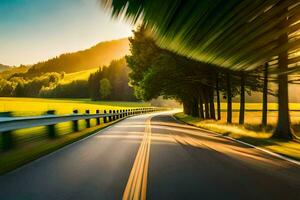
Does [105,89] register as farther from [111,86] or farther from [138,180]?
[138,180]

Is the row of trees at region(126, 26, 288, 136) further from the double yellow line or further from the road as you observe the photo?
the double yellow line

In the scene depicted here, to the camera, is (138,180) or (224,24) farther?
(138,180)

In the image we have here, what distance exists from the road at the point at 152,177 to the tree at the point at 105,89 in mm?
146599

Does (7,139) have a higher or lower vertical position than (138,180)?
higher

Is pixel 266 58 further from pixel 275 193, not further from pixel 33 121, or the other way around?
pixel 33 121

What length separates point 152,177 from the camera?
7.66 meters

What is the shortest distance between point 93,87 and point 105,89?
7040 millimetres

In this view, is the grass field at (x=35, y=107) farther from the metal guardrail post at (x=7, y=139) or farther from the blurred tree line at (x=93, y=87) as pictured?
the blurred tree line at (x=93, y=87)

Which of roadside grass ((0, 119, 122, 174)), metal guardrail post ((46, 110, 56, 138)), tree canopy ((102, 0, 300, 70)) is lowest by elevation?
roadside grass ((0, 119, 122, 174))

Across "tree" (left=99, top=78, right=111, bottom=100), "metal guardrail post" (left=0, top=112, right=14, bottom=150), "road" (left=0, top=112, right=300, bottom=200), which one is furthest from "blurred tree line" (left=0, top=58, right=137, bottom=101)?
"road" (left=0, top=112, right=300, bottom=200)

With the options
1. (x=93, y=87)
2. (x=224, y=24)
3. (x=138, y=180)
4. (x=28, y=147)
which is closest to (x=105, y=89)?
(x=93, y=87)

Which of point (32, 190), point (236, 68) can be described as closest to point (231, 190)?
point (32, 190)

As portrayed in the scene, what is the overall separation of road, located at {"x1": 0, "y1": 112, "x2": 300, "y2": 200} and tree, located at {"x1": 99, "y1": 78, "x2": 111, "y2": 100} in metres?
147

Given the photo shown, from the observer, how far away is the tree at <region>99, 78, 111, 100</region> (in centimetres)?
15750
